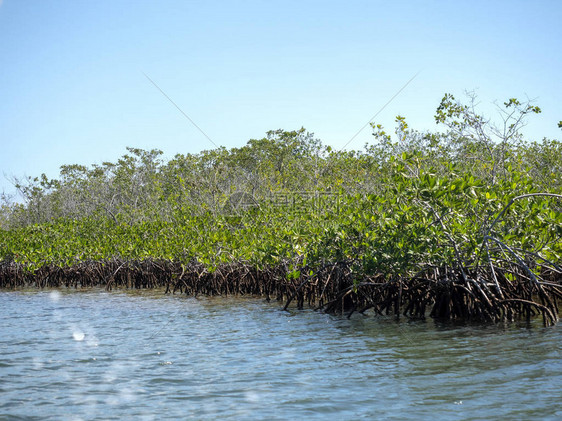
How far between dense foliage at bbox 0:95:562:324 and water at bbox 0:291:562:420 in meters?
0.89

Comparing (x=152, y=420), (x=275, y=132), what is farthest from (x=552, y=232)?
(x=275, y=132)

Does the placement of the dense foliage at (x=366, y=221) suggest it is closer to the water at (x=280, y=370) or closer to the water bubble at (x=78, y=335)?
the water at (x=280, y=370)

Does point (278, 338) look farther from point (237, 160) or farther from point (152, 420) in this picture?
point (237, 160)

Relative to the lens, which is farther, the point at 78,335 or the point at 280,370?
the point at 78,335

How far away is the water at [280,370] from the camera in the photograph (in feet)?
14.0

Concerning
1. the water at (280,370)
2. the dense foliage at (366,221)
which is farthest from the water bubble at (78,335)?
the dense foliage at (366,221)

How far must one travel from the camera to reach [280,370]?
5422 millimetres

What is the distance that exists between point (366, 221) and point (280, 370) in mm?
3609

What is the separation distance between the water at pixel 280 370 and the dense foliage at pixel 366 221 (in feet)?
2.93

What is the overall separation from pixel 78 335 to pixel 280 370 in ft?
11.9

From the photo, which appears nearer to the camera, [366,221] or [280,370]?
[280,370]

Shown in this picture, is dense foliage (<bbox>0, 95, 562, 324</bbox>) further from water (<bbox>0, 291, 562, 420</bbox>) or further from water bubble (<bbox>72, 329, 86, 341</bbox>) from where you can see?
water bubble (<bbox>72, 329, 86, 341</bbox>)

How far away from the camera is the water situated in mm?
4281

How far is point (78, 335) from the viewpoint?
782cm
